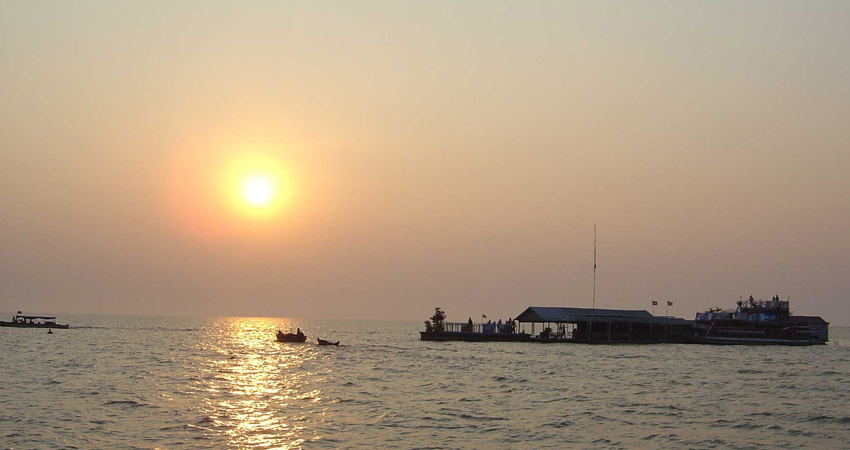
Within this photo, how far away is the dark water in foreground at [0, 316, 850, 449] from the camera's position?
33938 mm

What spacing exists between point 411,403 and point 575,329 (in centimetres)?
7531

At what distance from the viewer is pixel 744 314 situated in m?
123

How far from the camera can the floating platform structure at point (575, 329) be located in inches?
4402

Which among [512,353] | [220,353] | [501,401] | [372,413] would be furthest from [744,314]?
[372,413]

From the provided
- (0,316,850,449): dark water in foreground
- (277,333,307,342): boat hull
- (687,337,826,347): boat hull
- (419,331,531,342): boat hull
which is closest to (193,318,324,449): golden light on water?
(0,316,850,449): dark water in foreground

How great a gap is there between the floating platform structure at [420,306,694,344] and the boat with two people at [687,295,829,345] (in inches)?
200

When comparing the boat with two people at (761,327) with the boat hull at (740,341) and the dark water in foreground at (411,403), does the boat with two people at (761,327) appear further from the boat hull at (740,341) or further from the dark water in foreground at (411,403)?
the dark water in foreground at (411,403)

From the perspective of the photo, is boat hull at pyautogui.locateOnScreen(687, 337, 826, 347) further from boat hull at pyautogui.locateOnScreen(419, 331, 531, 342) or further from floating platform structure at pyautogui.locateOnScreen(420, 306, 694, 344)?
boat hull at pyautogui.locateOnScreen(419, 331, 531, 342)

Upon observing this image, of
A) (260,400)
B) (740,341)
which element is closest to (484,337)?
(740,341)

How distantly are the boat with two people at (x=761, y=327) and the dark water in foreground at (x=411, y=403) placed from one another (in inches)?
1660

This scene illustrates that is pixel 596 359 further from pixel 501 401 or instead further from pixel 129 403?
pixel 129 403

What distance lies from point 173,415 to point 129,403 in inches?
188

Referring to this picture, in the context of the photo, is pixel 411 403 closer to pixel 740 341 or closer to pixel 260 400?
pixel 260 400

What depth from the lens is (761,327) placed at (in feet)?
395
